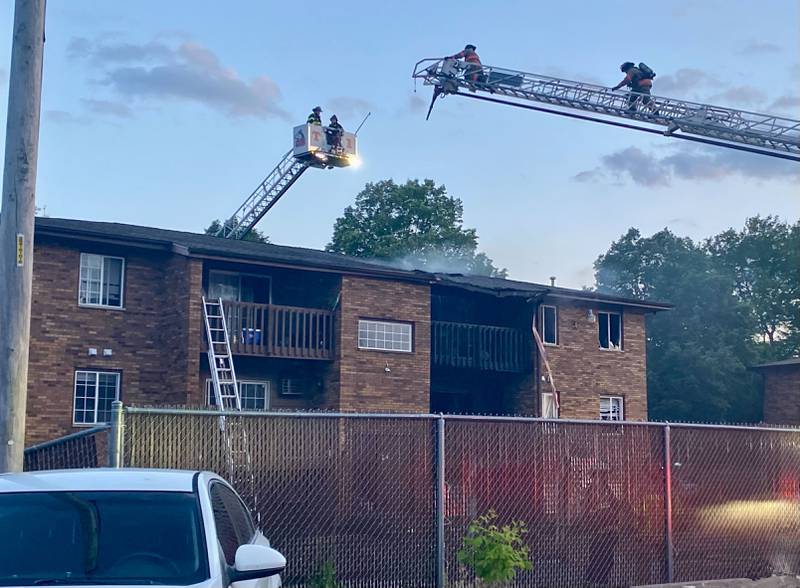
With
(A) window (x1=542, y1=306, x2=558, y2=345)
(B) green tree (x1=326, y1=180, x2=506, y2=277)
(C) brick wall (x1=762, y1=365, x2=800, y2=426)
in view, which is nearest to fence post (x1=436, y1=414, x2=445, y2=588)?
(A) window (x1=542, y1=306, x2=558, y2=345)

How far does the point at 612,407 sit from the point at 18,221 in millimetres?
26498

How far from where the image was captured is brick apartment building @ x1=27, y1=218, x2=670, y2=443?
2281 cm

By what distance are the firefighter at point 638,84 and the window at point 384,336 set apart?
7.86 metres

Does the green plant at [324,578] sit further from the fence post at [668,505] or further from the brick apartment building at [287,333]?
the brick apartment building at [287,333]

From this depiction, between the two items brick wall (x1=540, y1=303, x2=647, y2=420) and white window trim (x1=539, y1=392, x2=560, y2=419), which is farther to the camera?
brick wall (x1=540, y1=303, x2=647, y2=420)

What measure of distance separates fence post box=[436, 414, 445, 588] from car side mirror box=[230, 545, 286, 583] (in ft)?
15.1

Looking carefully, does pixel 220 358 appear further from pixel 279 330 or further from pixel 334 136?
pixel 334 136

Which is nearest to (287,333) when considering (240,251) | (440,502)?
(240,251)

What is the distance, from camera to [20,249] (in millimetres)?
7820

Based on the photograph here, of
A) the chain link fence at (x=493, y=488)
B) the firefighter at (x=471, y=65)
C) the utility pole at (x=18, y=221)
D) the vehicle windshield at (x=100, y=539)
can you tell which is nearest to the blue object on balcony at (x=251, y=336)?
the firefighter at (x=471, y=65)

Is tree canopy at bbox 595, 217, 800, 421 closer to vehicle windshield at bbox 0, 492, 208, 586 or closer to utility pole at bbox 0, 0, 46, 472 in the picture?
utility pole at bbox 0, 0, 46, 472

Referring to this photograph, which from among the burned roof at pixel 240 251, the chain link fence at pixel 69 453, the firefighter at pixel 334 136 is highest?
the firefighter at pixel 334 136

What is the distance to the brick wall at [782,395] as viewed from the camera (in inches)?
1551

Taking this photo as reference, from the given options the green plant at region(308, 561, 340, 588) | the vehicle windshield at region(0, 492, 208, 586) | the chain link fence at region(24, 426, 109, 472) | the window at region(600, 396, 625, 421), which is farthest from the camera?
the window at region(600, 396, 625, 421)
